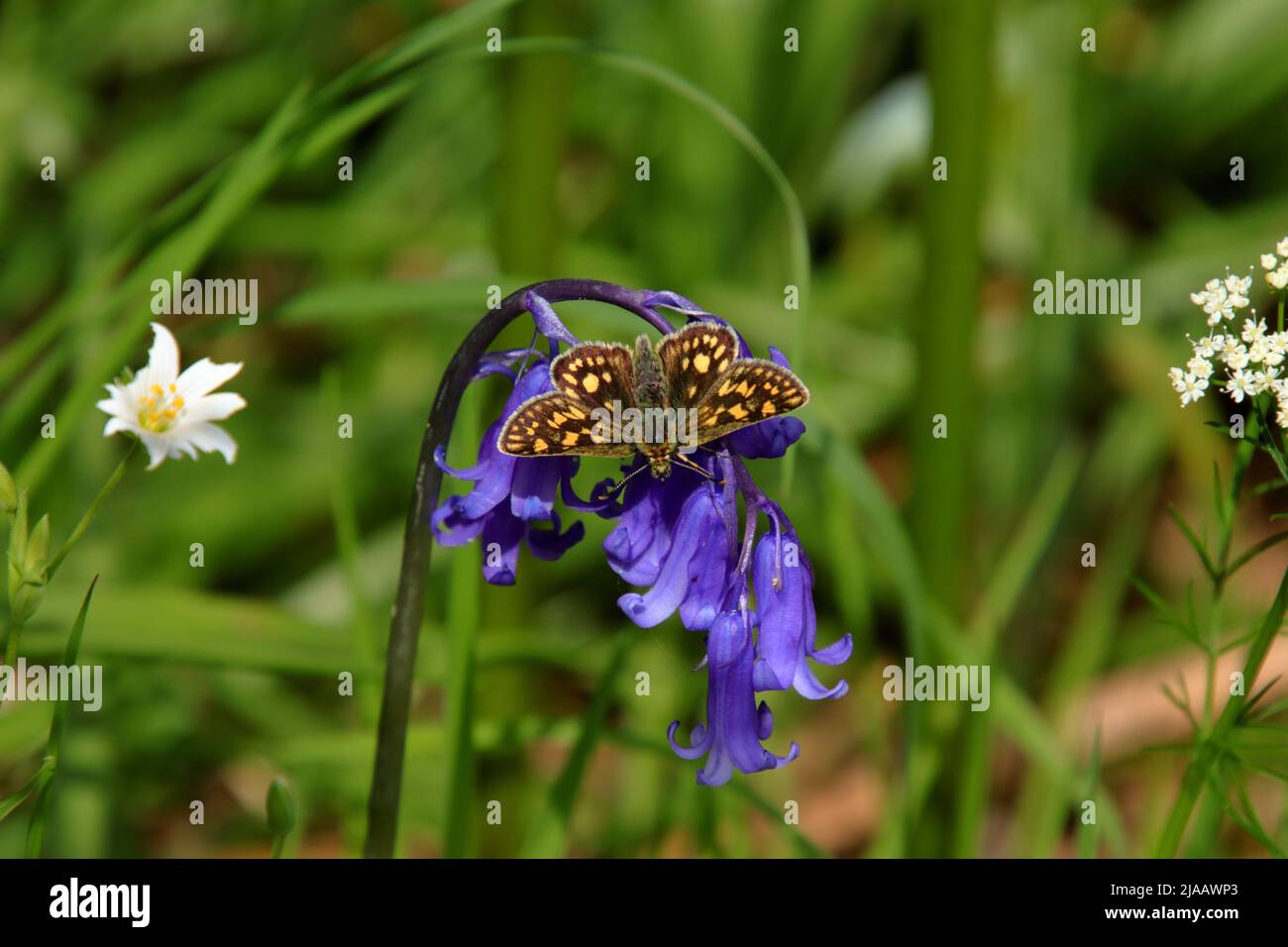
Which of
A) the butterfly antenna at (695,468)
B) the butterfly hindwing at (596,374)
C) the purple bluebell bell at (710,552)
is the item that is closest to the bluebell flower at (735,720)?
the purple bluebell bell at (710,552)

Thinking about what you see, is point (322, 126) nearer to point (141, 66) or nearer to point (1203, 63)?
point (141, 66)

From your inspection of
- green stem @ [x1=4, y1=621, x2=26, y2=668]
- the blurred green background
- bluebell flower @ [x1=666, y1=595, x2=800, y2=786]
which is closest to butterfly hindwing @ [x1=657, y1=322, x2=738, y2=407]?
bluebell flower @ [x1=666, y1=595, x2=800, y2=786]

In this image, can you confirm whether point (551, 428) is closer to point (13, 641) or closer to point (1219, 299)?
point (13, 641)

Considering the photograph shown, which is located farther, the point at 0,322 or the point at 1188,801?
the point at 0,322

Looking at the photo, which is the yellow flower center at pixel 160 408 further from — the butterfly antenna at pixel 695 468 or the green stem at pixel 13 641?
the butterfly antenna at pixel 695 468

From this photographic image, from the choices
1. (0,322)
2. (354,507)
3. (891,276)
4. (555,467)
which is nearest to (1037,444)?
(891,276)

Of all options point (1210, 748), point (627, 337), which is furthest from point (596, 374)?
point (627, 337)
